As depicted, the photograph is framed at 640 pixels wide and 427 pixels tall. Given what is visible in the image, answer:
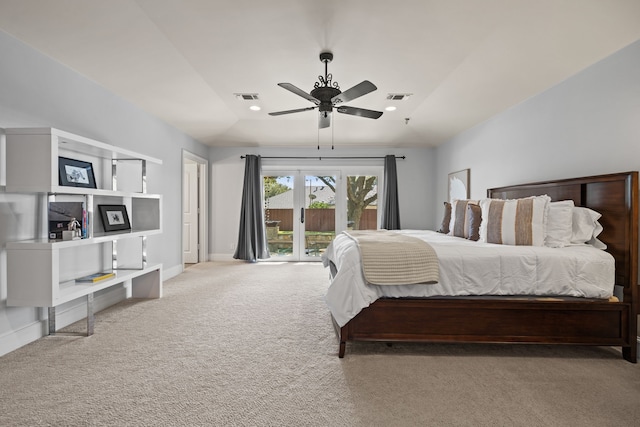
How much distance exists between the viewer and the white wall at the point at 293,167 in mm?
6066

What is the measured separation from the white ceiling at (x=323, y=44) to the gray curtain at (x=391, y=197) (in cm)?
187

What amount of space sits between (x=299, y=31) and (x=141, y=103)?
2366mm

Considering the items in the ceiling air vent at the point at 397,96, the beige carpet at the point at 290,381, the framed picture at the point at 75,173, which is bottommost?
the beige carpet at the point at 290,381

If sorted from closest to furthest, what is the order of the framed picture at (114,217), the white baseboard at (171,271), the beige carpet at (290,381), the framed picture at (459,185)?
the beige carpet at (290,381)
the framed picture at (114,217)
the white baseboard at (171,271)
the framed picture at (459,185)

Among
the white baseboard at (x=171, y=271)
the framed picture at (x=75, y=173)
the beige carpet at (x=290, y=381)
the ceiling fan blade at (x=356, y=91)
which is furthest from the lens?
the white baseboard at (x=171, y=271)

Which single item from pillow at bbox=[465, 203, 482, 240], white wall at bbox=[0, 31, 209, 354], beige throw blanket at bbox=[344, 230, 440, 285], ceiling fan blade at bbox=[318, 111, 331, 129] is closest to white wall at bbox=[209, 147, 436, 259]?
white wall at bbox=[0, 31, 209, 354]

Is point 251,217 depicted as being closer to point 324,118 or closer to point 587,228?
point 324,118

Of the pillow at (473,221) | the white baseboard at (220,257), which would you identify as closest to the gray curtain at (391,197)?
the pillow at (473,221)

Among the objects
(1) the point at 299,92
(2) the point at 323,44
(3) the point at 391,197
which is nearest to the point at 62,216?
(1) the point at 299,92

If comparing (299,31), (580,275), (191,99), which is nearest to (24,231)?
(191,99)

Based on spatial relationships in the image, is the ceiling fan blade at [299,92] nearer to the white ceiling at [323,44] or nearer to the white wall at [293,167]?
the white ceiling at [323,44]

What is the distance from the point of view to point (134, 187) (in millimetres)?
3791

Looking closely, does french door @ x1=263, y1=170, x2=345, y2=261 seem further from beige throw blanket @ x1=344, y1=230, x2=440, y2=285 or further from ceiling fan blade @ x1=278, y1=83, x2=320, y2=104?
beige throw blanket @ x1=344, y1=230, x2=440, y2=285

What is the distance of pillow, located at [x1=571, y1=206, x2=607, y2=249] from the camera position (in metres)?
2.38
